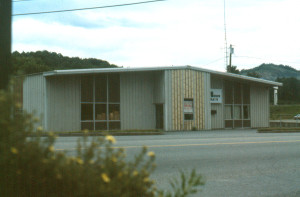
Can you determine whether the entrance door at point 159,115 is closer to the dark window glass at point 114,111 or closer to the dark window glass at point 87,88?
the dark window glass at point 114,111

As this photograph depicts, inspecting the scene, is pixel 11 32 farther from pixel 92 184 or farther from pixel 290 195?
pixel 290 195

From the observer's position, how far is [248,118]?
3231 centimetres

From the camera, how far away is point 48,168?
2.54m

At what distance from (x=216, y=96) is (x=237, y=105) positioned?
8.99ft

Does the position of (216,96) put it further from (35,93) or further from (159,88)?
(35,93)

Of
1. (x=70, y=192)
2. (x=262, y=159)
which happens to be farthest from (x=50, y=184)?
(x=262, y=159)

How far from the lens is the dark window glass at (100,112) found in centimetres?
2583

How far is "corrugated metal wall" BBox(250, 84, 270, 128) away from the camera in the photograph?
1280 inches

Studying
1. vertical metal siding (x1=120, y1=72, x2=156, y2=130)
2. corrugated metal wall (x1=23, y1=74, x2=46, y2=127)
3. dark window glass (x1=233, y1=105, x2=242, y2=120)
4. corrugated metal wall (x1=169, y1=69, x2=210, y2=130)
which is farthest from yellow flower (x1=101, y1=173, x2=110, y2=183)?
dark window glass (x1=233, y1=105, x2=242, y2=120)

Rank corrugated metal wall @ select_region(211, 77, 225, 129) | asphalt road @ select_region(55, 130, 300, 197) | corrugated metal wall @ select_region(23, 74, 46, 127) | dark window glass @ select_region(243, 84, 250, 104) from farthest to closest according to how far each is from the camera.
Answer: dark window glass @ select_region(243, 84, 250, 104)
corrugated metal wall @ select_region(211, 77, 225, 129)
corrugated metal wall @ select_region(23, 74, 46, 127)
asphalt road @ select_region(55, 130, 300, 197)

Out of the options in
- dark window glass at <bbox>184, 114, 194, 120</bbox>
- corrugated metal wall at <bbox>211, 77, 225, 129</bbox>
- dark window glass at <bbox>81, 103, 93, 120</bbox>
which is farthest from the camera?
corrugated metal wall at <bbox>211, 77, 225, 129</bbox>

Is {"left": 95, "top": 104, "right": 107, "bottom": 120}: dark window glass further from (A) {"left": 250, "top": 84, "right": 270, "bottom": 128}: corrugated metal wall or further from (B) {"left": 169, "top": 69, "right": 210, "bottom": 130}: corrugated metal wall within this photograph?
(A) {"left": 250, "top": 84, "right": 270, "bottom": 128}: corrugated metal wall

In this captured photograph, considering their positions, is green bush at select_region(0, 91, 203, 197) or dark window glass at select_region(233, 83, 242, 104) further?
dark window glass at select_region(233, 83, 242, 104)

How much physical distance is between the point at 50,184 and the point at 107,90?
78.1ft
